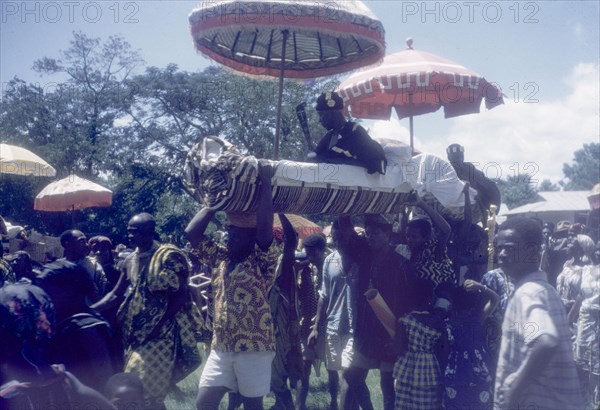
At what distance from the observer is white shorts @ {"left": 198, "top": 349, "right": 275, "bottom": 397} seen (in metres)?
3.89

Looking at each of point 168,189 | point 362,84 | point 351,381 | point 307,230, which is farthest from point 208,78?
point 351,381

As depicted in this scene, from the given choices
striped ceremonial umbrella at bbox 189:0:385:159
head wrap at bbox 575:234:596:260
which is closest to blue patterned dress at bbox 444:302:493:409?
striped ceremonial umbrella at bbox 189:0:385:159

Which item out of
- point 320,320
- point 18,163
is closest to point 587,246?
point 320,320

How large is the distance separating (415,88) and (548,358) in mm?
3381

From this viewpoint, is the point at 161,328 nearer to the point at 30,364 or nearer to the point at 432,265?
the point at 30,364

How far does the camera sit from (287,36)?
4844 mm

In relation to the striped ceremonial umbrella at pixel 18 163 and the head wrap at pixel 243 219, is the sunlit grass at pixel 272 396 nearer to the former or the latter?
the head wrap at pixel 243 219

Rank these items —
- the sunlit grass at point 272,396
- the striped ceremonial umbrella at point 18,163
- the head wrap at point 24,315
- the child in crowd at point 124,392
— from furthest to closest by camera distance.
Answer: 1. the striped ceremonial umbrella at point 18,163
2. the sunlit grass at point 272,396
3. the child in crowd at point 124,392
4. the head wrap at point 24,315

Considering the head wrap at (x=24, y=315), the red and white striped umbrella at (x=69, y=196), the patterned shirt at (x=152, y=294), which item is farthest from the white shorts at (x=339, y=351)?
the red and white striped umbrella at (x=69, y=196)

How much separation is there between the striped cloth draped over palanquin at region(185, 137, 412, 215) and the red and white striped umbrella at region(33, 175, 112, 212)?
8.18m

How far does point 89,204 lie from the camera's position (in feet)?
39.1

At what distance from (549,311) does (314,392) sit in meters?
4.10

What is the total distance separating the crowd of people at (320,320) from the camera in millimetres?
3076

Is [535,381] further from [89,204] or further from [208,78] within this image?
[208,78]
